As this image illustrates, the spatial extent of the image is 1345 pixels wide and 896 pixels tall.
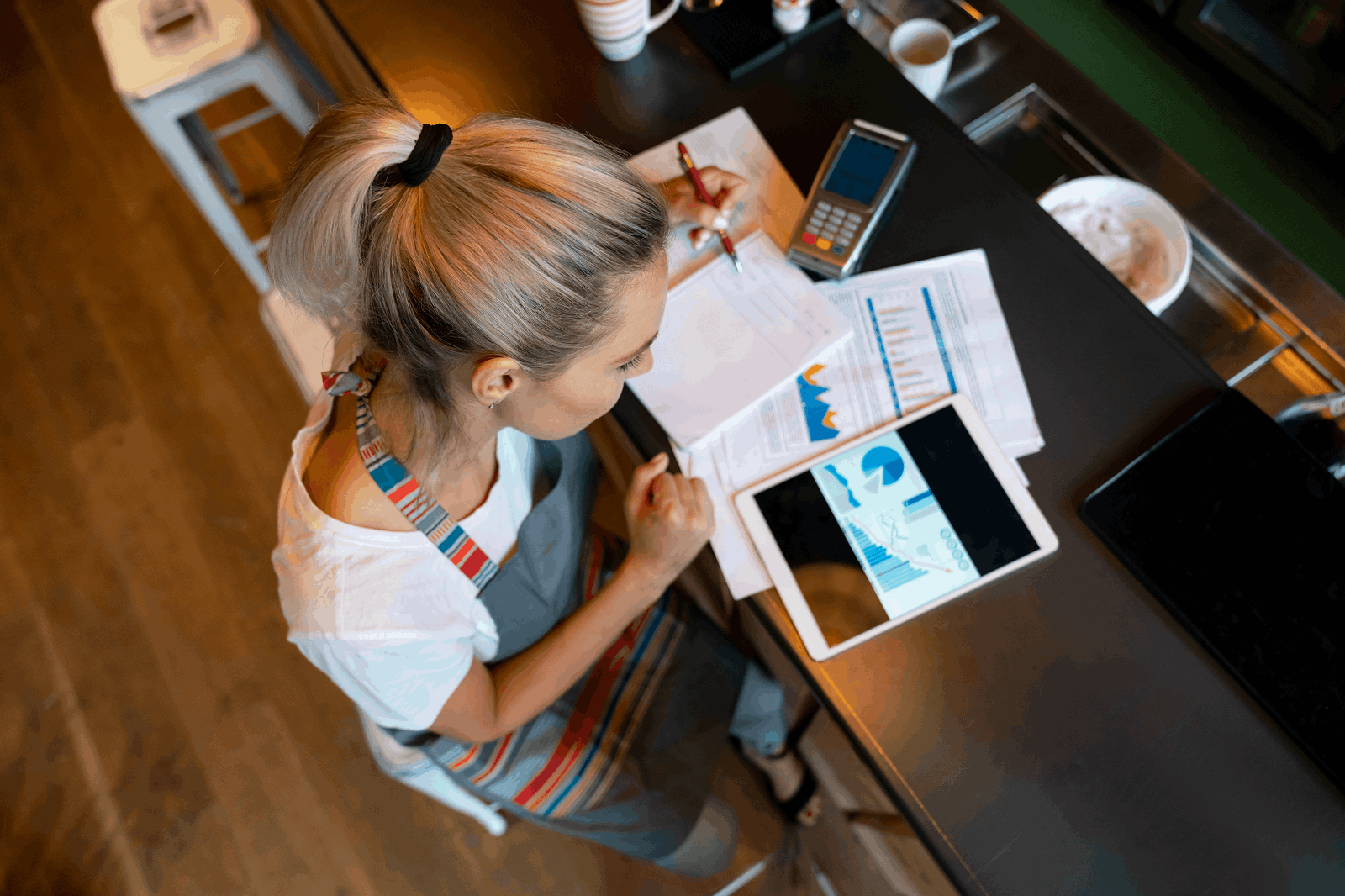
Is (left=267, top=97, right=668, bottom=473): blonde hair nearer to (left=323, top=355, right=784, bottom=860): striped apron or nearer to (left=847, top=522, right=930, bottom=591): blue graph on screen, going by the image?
(left=323, top=355, right=784, bottom=860): striped apron

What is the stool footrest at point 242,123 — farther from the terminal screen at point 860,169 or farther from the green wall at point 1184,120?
the green wall at point 1184,120

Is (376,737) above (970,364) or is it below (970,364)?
below

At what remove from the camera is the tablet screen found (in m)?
0.74

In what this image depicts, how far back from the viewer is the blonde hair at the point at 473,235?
0.53 metres

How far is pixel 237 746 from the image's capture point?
153 cm

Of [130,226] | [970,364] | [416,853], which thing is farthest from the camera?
[130,226]

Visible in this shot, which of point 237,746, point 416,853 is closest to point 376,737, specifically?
point 416,853

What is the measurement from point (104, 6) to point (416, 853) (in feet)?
5.31

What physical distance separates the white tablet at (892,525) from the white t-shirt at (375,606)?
312mm

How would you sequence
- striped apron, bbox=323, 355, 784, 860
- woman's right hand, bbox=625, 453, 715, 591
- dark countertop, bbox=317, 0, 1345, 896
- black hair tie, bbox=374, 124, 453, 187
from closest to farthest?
black hair tie, bbox=374, 124, 453, 187
dark countertop, bbox=317, 0, 1345, 896
woman's right hand, bbox=625, 453, 715, 591
striped apron, bbox=323, 355, 784, 860

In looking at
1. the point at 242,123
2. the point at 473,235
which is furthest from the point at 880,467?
the point at 242,123

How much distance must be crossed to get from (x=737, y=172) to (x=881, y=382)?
319mm

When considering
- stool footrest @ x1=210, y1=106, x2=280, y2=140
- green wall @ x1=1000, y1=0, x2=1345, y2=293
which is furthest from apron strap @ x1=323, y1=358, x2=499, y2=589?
stool footrest @ x1=210, y1=106, x2=280, y2=140

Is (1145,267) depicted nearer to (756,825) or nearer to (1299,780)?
Answer: (1299,780)
